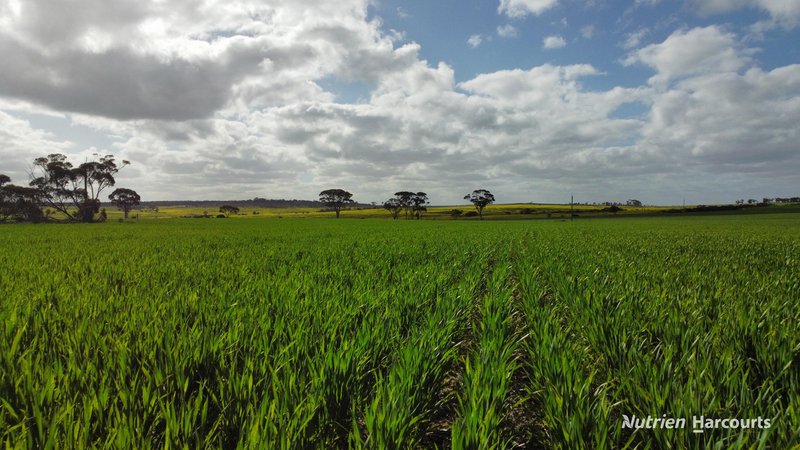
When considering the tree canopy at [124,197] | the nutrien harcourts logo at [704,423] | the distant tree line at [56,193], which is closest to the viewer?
the nutrien harcourts logo at [704,423]

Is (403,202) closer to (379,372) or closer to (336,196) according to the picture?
(336,196)

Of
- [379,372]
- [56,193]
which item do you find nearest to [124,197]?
[56,193]

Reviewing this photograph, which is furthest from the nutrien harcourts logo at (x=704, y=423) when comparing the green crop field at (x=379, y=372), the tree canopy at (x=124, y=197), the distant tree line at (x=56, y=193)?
the tree canopy at (x=124, y=197)

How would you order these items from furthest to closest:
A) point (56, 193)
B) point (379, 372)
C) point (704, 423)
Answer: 1. point (56, 193)
2. point (379, 372)
3. point (704, 423)

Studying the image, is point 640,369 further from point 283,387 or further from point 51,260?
point 51,260

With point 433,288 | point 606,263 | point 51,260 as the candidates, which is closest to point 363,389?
point 433,288

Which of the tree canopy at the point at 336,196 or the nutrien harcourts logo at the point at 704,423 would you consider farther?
the tree canopy at the point at 336,196

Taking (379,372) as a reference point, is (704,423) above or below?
above

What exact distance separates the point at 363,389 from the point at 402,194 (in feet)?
472

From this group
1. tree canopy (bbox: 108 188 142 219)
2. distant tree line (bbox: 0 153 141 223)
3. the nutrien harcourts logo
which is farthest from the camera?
tree canopy (bbox: 108 188 142 219)

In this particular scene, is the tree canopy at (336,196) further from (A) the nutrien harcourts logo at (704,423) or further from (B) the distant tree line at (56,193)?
(A) the nutrien harcourts logo at (704,423)

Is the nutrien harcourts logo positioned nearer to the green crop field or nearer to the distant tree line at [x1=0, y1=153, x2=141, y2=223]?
the green crop field

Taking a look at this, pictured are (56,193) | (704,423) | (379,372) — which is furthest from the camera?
(56,193)

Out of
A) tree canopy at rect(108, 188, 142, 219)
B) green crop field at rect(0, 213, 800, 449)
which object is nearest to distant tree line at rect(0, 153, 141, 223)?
tree canopy at rect(108, 188, 142, 219)
